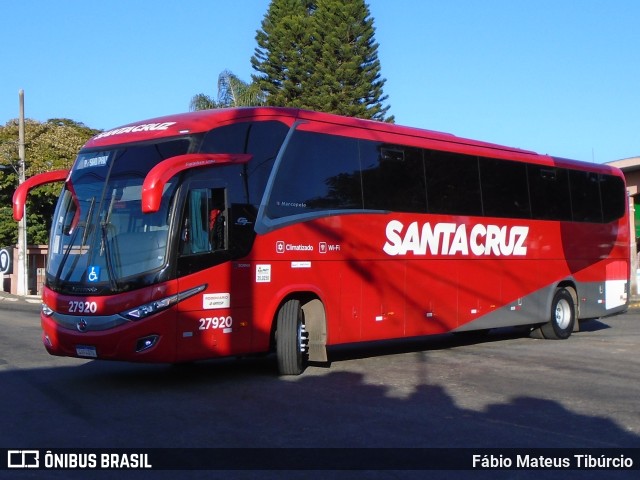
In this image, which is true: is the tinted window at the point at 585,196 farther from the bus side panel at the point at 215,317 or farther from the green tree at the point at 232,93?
the green tree at the point at 232,93

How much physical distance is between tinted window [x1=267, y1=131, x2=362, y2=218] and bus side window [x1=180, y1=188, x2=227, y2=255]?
852mm

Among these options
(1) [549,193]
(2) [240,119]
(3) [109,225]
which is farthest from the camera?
(1) [549,193]

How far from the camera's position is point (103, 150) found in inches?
446

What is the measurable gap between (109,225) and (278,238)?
7.67 feet

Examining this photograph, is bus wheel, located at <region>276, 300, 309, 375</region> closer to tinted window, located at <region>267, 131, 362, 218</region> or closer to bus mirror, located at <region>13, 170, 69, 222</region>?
tinted window, located at <region>267, 131, 362, 218</region>

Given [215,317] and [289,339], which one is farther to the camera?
[289,339]

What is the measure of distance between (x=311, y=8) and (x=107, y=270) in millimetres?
41254

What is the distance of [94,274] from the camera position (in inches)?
409

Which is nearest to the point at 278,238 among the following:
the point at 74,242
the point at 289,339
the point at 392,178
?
the point at 289,339

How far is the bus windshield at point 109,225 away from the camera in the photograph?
10312 millimetres

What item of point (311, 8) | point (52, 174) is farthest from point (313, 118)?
point (311, 8)

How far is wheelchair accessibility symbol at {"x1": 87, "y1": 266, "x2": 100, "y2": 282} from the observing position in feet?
34.0

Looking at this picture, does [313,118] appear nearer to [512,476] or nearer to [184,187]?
[184,187]

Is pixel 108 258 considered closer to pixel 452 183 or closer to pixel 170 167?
pixel 170 167
